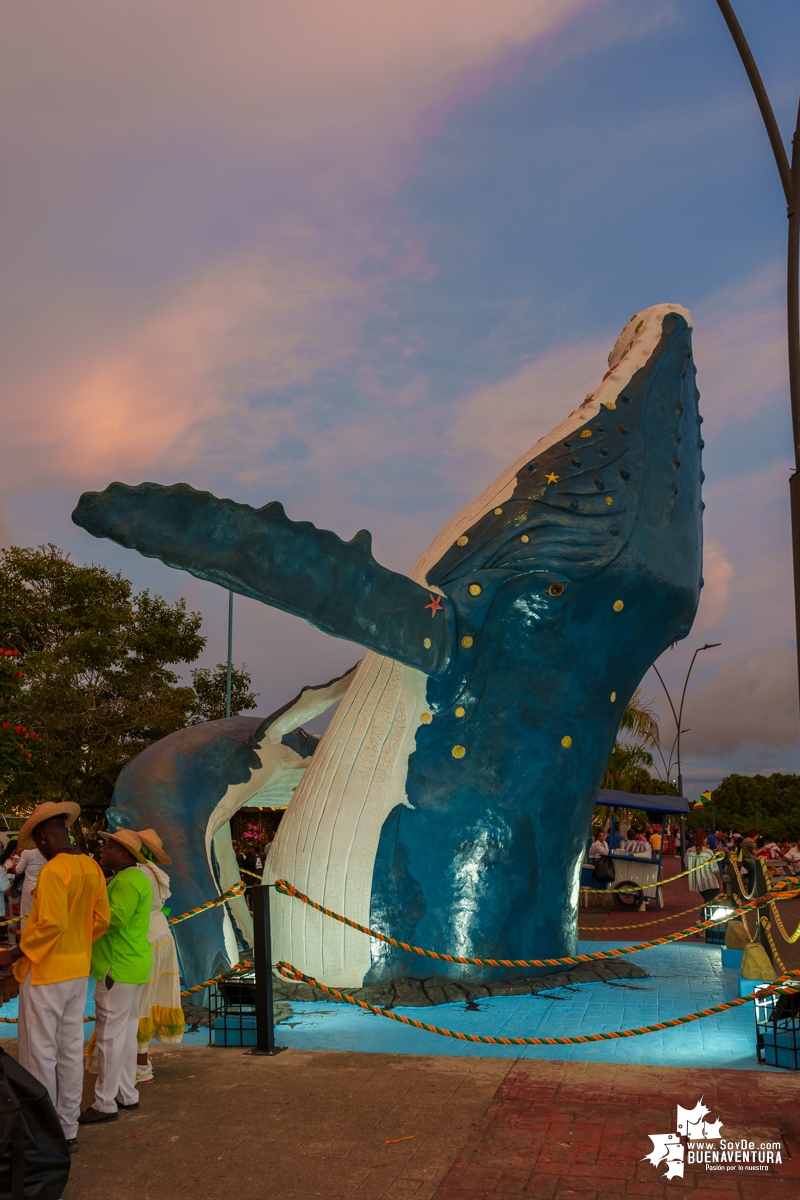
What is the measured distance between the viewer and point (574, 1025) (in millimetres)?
7445

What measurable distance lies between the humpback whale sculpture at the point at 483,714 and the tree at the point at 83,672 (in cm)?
1259

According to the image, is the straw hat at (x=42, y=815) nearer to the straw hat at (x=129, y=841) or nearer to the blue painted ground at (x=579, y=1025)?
the straw hat at (x=129, y=841)

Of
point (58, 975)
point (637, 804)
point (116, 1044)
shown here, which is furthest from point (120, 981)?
point (637, 804)

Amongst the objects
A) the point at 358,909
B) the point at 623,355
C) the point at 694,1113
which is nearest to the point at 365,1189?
the point at 694,1113

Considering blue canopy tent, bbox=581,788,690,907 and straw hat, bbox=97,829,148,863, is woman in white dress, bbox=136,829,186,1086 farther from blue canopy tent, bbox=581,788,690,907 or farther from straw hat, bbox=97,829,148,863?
blue canopy tent, bbox=581,788,690,907

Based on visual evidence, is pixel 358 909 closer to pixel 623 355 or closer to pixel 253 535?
pixel 253 535

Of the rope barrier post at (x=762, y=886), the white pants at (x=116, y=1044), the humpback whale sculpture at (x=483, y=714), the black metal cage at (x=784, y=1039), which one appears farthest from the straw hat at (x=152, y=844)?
the rope barrier post at (x=762, y=886)

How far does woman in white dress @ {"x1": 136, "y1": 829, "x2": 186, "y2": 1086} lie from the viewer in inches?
239

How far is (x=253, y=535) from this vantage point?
7637mm

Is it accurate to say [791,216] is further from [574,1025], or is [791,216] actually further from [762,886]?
[574,1025]

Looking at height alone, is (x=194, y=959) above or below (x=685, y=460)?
below

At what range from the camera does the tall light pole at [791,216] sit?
7.44m

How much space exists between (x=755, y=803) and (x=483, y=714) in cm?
4777

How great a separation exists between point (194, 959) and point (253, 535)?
348cm
